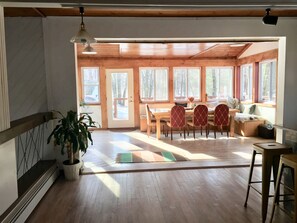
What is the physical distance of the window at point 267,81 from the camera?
712 cm

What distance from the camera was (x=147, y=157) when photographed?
16.4 feet

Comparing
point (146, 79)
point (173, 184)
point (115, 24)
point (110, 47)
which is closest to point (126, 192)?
point (173, 184)

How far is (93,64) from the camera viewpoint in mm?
8469

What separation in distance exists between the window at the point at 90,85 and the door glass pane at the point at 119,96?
0.54 meters

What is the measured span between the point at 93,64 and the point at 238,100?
197 inches

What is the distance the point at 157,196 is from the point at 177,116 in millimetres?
3620

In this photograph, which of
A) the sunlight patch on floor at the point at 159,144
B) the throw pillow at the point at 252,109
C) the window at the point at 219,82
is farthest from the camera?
the window at the point at 219,82

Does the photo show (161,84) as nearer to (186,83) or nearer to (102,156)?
(186,83)

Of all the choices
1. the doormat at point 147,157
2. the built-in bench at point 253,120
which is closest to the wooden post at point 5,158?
the doormat at point 147,157

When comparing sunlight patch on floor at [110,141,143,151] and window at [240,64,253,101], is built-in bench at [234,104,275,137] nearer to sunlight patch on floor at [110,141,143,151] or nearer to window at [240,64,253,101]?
window at [240,64,253,101]

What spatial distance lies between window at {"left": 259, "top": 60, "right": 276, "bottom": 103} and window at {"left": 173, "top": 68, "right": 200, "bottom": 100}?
2062 mm

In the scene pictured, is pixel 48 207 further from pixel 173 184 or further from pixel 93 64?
pixel 93 64

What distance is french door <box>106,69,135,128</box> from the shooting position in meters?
8.64

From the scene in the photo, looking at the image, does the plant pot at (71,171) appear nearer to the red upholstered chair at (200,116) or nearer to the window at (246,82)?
the red upholstered chair at (200,116)
